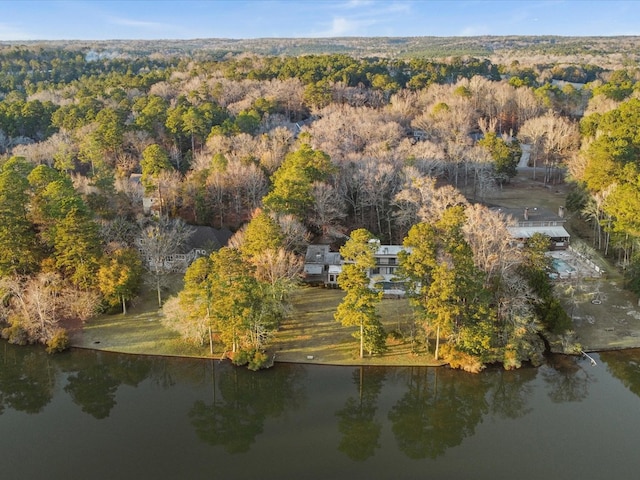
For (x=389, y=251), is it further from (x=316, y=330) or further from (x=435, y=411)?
(x=435, y=411)

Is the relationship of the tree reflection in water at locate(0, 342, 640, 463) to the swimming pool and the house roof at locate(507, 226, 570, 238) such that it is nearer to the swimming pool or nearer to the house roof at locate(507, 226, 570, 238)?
the swimming pool

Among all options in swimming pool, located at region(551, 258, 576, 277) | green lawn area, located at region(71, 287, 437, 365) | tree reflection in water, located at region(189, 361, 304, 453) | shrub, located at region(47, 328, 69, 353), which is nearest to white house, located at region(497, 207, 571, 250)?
swimming pool, located at region(551, 258, 576, 277)

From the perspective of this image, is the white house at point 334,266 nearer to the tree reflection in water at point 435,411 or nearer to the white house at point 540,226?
the white house at point 540,226

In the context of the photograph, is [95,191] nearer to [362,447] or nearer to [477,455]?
[362,447]

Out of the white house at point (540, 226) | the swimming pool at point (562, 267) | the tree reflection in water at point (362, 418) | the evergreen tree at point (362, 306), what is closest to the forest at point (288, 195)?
the evergreen tree at point (362, 306)

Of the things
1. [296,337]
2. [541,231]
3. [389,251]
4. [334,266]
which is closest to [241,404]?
[296,337]

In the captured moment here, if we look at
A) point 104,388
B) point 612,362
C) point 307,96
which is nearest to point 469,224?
point 612,362
